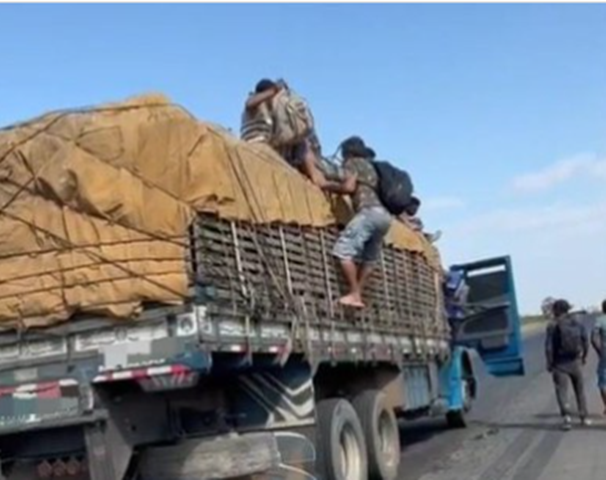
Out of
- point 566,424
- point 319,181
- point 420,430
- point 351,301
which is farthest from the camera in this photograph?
point 420,430

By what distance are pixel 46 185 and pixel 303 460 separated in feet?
9.47

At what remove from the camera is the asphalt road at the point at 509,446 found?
34.3ft

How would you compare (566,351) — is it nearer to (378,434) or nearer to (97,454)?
(378,434)

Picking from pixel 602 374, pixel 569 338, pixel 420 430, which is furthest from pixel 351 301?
pixel 420 430

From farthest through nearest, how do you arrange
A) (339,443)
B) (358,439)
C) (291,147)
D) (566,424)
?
(566,424), (291,147), (358,439), (339,443)

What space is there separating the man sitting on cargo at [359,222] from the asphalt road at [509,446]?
2.18 m

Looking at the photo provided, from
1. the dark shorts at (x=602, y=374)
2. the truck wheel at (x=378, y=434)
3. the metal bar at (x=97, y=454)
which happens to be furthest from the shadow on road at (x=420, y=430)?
the metal bar at (x=97, y=454)

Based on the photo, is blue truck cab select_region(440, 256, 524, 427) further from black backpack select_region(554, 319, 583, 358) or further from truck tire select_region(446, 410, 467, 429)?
black backpack select_region(554, 319, 583, 358)

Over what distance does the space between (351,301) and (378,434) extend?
1.41 m

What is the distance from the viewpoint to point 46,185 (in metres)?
7.59

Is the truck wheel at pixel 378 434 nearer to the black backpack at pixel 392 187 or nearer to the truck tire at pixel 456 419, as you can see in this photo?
the black backpack at pixel 392 187

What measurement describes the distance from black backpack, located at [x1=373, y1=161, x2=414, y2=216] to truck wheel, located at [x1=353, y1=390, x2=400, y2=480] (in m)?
1.87

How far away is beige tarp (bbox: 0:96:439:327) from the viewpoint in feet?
23.9

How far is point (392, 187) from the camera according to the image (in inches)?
421
